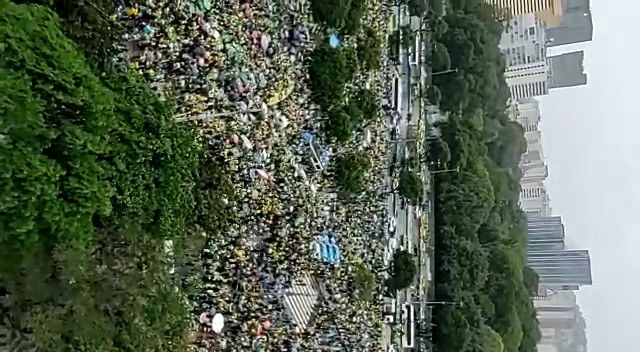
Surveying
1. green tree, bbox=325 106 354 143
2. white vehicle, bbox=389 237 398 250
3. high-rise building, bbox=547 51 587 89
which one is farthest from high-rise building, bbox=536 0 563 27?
green tree, bbox=325 106 354 143

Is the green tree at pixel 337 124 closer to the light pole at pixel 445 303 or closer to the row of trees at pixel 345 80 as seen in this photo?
the row of trees at pixel 345 80

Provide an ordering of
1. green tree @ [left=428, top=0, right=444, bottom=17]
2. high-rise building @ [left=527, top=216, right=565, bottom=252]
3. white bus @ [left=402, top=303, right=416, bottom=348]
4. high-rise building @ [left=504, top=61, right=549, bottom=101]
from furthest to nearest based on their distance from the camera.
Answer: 1. high-rise building @ [left=527, top=216, right=565, bottom=252]
2. high-rise building @ [left=504, top=61, right=549, bottom=101]
3. green tree @ [left=428, top=0, right=444, bottom=17]
4. white bus @ [left=402, top=303, right=416, bottom=348]

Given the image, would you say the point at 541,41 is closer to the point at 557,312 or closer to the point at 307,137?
the point at 307,137

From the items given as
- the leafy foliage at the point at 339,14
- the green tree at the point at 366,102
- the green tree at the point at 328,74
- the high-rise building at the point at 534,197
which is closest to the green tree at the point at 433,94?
the green tree at the point at 366,102

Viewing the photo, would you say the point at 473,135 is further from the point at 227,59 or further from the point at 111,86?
the point at 111,86

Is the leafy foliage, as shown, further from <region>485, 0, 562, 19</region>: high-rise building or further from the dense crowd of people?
<region>485, 0, 562, 19</region>: high-rise building
